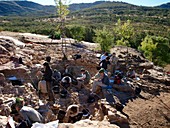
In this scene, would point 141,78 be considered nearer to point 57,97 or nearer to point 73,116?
point 57,97

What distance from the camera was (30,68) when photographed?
15.0 metres

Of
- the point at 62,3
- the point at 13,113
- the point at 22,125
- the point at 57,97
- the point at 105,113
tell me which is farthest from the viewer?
the point at 62,3

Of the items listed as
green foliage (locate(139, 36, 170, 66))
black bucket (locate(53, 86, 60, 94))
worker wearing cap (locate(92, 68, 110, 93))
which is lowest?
green foliage (locate(139, 36, 170, 66))

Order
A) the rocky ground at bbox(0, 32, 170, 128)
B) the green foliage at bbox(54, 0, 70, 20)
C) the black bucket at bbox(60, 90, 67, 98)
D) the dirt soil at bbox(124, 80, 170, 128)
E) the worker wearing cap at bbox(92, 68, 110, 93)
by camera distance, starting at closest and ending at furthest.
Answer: the rocky ground at bbox(0, 32, 170, 128), the dirt soil at bbox(124, 80, 170, 128), the worker wearing cap at bbox(92, 68, 110, 93), the black bucket at bbox(60, 90, 67, 98), the green foliage at bbox(54, 0, 70, 20)

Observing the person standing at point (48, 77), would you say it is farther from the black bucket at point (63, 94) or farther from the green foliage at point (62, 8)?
the green foliage at point (62, 8)

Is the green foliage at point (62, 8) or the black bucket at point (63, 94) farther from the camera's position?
the green foliage at point (62, 8)

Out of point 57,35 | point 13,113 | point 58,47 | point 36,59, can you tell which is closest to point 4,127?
point 13,113

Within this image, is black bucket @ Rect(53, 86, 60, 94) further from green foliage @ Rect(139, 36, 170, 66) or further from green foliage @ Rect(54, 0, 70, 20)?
green foliage @ Rect(139, 36, 170, 66)

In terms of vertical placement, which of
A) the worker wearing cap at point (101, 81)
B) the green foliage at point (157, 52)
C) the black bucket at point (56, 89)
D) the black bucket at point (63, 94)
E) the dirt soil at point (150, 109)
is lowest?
the green foliage at point (157, 52)

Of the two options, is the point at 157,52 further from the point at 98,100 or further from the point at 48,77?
the point at 48,77

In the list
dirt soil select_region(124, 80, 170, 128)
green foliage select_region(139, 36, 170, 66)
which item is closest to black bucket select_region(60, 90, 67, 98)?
dirt soil select_region(124, 80, 170, 128)

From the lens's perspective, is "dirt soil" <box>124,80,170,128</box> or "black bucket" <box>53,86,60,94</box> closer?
"dirt soil" <box>124,80,170,128</box>

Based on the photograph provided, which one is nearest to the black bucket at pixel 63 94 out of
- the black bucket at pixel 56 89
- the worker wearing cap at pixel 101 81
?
the black bucket at pixel 56 89

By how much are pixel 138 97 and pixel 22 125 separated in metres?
7.70
